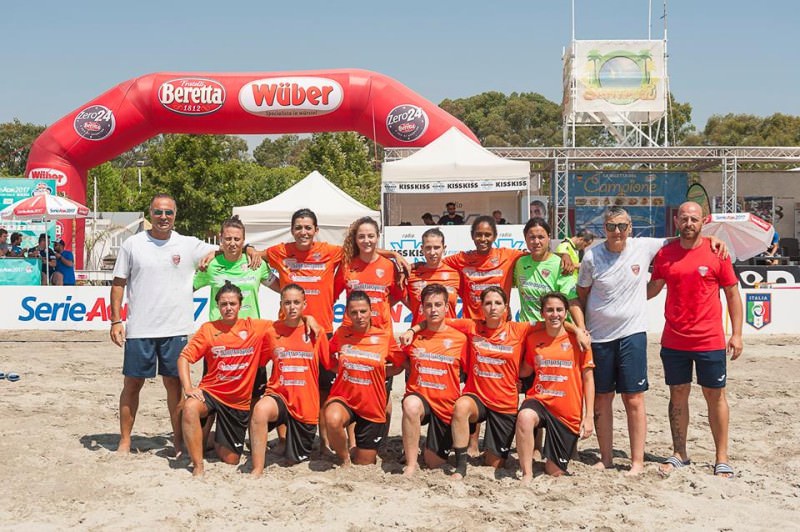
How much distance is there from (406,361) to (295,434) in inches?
32.2

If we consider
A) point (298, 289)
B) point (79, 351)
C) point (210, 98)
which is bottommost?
point (79, 351)

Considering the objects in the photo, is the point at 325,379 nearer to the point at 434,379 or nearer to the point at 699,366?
the point at 434,379

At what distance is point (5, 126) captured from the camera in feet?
195

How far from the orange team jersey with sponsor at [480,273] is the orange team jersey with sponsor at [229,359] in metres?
1.39

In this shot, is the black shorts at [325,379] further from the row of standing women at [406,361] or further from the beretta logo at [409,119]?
the beretta logo at [409,119]

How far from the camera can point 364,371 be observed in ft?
15.7

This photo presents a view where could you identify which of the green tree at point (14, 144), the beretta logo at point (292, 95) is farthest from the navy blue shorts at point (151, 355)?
the green tree at point (14, 144)

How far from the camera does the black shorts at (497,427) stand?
4711 mm

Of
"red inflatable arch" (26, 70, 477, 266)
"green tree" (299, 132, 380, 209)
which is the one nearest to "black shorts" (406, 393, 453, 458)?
"red inflatable arch" (26, 70, 477, 266)

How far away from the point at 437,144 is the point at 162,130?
6.09 m

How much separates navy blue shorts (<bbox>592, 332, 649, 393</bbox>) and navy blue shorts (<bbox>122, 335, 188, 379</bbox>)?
265 cm

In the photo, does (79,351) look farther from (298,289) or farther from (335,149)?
(335,149)

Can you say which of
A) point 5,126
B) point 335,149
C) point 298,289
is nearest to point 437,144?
point 298,289

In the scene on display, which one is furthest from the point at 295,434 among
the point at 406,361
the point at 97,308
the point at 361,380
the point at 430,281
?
the point at 97,308
